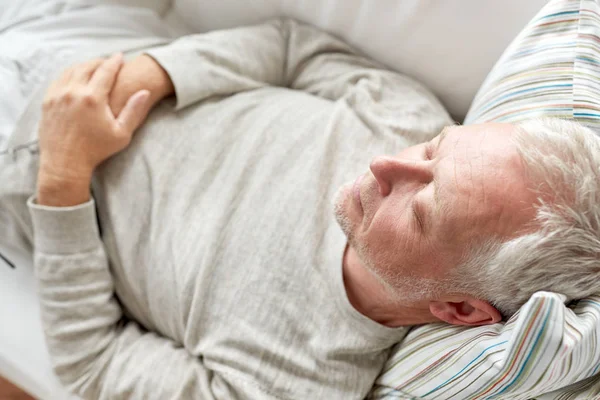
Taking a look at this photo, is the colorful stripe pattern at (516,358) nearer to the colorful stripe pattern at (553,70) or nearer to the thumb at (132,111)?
the colorful stripe pattern at (553,70)

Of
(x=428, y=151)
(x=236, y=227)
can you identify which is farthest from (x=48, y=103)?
(x=428, y=151)

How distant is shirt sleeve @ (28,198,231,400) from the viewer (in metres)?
0.89

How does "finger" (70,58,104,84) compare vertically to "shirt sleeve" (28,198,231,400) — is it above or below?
above

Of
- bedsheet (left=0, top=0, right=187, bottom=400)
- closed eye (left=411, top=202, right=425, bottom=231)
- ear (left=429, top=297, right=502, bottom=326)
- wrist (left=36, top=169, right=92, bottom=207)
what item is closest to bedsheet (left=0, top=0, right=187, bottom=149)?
bedsheet (left=0, top=0, right=187, bottom=400)

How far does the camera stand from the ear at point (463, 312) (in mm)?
755

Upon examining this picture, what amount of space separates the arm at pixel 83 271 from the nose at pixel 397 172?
49 centimetres

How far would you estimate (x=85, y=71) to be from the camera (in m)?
0.99

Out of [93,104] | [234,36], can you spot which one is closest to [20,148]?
[93,104]

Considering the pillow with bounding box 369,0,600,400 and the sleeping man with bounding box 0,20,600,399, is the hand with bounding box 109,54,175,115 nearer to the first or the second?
the sleeping man with bounding box 0,20,600,399

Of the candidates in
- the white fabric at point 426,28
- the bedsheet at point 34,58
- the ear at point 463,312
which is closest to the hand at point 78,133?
the bedsheet at point 34,58

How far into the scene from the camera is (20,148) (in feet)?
3.25

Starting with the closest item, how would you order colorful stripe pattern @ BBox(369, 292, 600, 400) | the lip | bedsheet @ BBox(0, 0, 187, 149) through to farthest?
colorful stripe pattern @ BBox(369, 292, 600, 400) → the lip → bedsheet @ BBox(0, 0, 187, 149)

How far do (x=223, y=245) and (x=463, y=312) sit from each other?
1.53 feet

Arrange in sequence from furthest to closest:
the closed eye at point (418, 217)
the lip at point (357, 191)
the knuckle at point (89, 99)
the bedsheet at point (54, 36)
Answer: the bedsheet at point (54, 36), the knuckle at point (89, 99), the lip at point (357, 191), the closed eye at point (418, 217)
